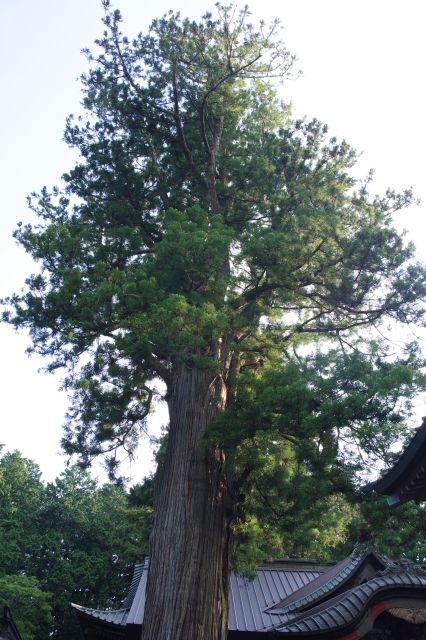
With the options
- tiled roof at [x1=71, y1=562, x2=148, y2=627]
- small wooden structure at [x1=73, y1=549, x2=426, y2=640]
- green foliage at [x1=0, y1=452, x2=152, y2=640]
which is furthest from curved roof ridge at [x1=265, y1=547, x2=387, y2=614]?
green foliage at [x1=0, y1=452, x2=152, y2=640]

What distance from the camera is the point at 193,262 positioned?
6051mm

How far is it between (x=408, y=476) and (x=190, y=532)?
2.41 m

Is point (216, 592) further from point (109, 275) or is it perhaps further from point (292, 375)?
point (109, 275)

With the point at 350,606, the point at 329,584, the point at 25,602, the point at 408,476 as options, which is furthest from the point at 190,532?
the point at 25,602

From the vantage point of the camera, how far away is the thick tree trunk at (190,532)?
17.0 ft

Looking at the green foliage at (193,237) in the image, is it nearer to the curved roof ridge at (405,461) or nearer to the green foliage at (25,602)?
the curved roof ridge at (405,461)

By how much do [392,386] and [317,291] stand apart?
2660mm

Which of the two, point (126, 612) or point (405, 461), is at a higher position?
point (405, 461)

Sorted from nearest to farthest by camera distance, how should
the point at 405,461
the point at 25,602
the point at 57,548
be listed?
the point at 405,461 < the point at 25,602 < the point at 57,548

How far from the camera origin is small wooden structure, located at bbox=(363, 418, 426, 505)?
4039mm

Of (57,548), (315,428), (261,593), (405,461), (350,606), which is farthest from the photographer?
(57,548)

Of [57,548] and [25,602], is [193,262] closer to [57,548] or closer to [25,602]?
[25,602]

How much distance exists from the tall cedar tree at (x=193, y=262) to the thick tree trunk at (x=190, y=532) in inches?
0.6

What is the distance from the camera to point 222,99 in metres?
8.96
